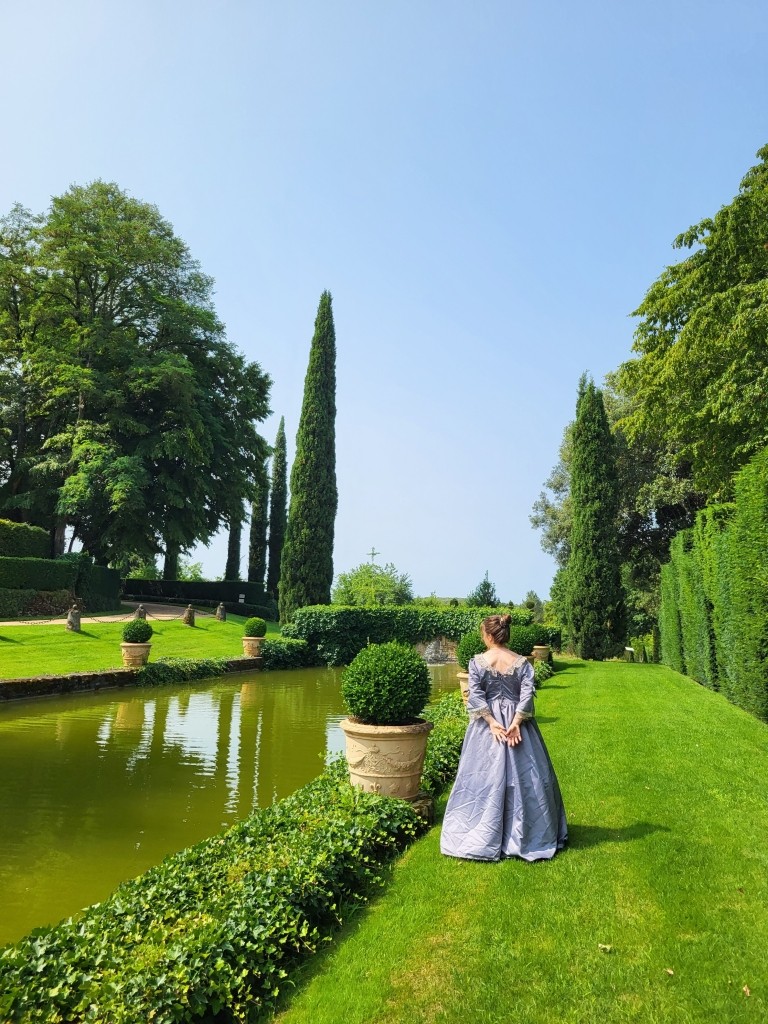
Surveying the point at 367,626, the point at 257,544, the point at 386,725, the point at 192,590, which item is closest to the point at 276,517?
the point at 257,544

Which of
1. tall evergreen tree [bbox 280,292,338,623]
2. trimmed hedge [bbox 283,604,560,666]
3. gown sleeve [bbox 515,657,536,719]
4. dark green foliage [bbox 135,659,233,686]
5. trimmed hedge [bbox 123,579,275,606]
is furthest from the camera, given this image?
trimmed hedge [bbox 123,579,275,606]

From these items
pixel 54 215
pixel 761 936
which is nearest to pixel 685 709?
pixel 761 936

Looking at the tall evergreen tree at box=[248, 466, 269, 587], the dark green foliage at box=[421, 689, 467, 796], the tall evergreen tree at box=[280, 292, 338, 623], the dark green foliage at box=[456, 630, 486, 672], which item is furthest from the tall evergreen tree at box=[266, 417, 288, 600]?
the dark green foliage at box=[421, 689, 467, 796]

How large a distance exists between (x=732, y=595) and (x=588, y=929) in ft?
29.9

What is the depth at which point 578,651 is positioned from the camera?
23.5 m

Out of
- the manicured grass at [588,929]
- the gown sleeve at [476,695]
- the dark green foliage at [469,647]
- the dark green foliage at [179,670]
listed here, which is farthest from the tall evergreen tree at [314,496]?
the gown sleeve at [476,695]

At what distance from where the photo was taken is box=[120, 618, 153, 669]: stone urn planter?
16.5 meters

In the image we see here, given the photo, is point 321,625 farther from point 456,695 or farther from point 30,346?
point 30,346

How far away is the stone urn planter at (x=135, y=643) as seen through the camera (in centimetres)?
1650

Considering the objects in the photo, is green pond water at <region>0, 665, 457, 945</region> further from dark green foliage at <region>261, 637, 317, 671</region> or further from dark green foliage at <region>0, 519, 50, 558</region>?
dark green foliage at <region>0, 519, 50, 558</region>

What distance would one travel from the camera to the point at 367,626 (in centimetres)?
2344

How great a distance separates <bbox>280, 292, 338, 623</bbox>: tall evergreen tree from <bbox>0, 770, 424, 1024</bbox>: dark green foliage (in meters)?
23.1

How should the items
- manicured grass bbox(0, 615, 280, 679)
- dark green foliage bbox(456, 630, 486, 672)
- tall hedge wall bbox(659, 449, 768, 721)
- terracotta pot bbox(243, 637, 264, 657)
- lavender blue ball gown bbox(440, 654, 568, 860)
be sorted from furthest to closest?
terracotta pot bbox(243, 637, 264, 657), manicured grass bbox(0, 615, 280, 679), dark green foliage bbox(456, 630, 486, 672), tall hedge wall bbox(659, 449, 768, 721), lavender blue ball gown bbox(440, 654, 568, 860)

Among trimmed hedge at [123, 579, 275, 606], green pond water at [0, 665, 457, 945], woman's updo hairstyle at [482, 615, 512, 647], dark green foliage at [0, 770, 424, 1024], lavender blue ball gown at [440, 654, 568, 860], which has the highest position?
trimmed hedge at [123, 579, 275, 606]
